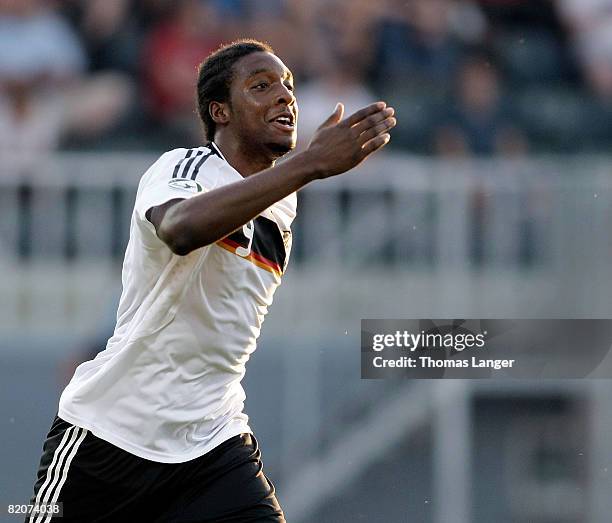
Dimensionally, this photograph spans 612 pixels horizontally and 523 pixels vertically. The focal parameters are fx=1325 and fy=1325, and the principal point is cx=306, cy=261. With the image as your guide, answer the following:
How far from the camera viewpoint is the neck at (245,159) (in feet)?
14.3

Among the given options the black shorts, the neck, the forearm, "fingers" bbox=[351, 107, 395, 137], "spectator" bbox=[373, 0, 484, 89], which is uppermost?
"spectator" bbox=[373, 0, 484, 89]

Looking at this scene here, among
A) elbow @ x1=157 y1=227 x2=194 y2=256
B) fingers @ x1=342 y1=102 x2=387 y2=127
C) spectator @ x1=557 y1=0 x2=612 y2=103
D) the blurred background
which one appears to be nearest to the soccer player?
elbow @ x1=157 y1=227 x2=194 y2=256

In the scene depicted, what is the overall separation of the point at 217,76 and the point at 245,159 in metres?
0.35

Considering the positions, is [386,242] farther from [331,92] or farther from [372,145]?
[372,145]

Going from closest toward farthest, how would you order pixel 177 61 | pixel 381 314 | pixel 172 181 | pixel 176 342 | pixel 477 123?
pixel 172 181
pixel 176 342
pixel 381 314
pixel 477 123
pixel 177 61

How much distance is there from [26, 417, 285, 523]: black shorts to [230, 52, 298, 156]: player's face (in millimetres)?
1039

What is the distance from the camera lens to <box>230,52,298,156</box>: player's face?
433cm

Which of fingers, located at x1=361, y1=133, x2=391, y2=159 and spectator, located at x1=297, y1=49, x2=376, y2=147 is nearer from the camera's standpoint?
fingers, located at x1=361, y1=133, x2=391, y2=159

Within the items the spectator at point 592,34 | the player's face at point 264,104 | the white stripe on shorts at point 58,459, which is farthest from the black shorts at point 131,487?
the spectator at point 592,34

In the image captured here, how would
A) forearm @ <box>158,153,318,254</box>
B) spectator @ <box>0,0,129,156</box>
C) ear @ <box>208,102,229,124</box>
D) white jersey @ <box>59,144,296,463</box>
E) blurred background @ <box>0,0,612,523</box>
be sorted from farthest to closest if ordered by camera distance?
1. spectator @ <box>0,0,129,156</box>
2. blurred background @ <box>0,0,612,523</box>
3. ear @ <box>208,102,229,124</box>
4. white jersey @ <box>59,144,296,463</box>
5. forearm @ <box>158,153,318,254</box>

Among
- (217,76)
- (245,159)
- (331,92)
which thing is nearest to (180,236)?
(245,159)

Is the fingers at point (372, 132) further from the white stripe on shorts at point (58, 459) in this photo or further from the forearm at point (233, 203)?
the white stripe on shorts at point (58, 459)

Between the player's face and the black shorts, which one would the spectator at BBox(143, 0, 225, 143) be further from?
the black shorts

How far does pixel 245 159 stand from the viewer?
436 centimetres
